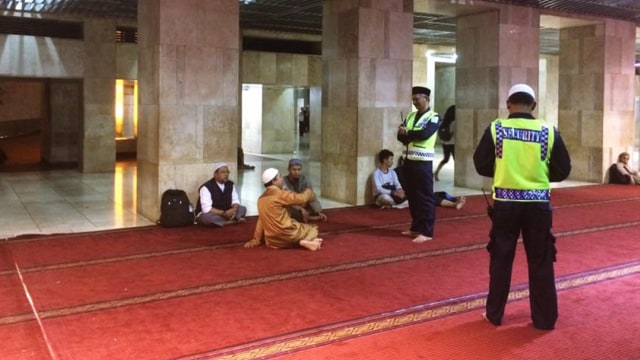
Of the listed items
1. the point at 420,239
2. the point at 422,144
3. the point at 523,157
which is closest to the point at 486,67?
the point at 422,144

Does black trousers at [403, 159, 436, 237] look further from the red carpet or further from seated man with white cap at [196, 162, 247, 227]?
seated man with white cap at [196, 162, 247, 227]

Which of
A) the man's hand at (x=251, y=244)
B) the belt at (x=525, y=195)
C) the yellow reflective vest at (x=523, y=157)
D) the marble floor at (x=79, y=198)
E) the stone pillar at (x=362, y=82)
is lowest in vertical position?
the man's hand at (x=251, y=244)

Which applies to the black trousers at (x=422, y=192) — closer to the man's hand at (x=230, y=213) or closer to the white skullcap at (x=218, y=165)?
the man's hand at (x=230, y=213)

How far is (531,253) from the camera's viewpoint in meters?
3.74

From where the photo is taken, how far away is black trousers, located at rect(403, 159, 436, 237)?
6.15 meters

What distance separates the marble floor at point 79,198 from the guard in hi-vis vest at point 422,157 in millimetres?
2367

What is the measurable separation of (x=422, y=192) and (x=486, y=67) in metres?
4.80

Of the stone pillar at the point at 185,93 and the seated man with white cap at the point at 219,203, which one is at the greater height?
the stone pillar at the point at 185,93

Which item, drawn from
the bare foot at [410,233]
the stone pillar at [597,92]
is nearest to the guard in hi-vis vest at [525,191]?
the bare foot at [410,233]

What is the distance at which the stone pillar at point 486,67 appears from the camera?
32.9 ft

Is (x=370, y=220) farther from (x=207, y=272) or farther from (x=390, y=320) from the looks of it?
(x=390, y=320)

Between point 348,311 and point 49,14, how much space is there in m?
10.0

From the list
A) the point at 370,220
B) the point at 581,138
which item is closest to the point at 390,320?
the point at 370,220

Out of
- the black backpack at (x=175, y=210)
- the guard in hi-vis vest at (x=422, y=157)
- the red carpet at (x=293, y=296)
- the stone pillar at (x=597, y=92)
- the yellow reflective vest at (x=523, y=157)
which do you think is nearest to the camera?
the red carpet at (x=293, y=296)
